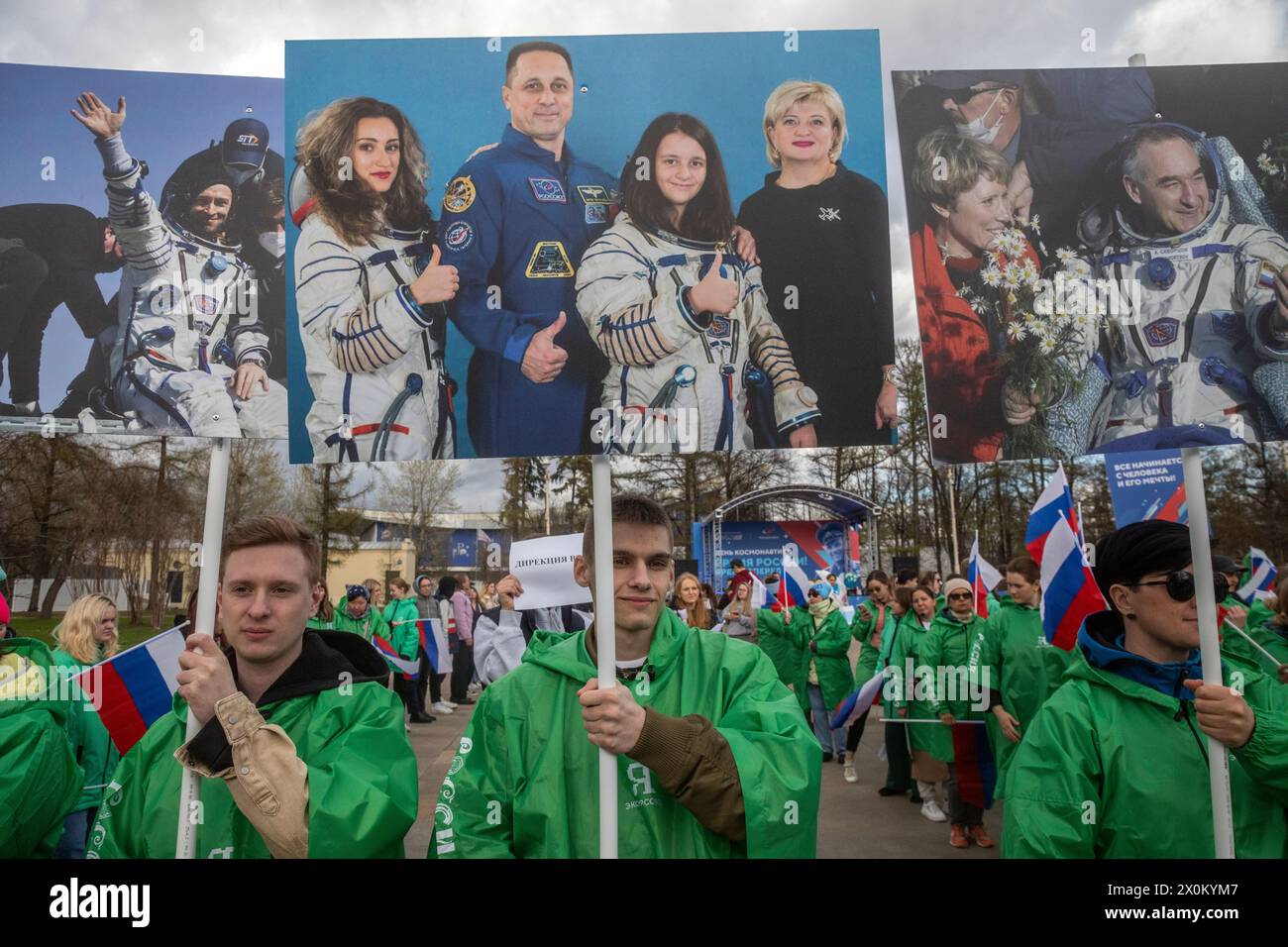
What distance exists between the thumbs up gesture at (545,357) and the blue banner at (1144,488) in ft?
20.5

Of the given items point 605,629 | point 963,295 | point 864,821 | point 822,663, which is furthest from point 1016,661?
point 605,629

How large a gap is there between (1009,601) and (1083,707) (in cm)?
575

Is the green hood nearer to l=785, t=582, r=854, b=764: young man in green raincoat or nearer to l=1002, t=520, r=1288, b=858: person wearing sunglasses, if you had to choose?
l=1002, t=520, r=1288, b=858: person wearing sunglasses

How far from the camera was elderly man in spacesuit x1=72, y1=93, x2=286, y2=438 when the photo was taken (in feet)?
8.57

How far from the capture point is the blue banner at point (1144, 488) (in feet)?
24.8

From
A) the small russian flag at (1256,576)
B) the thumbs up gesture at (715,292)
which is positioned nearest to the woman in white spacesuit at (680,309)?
the thumbs up gesture at (715,292)

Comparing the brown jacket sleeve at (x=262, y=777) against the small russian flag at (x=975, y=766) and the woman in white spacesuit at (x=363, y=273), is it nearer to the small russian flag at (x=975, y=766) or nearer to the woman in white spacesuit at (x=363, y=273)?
the woman in white spacesuit at (x=363, y=273)

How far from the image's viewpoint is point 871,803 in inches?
368

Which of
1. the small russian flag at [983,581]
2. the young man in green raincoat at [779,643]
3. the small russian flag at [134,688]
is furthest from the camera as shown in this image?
the young man in green raincoat at [779,643]

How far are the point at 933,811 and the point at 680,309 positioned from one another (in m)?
7.49

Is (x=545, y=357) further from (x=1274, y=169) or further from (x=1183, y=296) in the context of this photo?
(x=1274, y=169)

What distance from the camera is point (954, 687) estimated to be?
27.6ft
